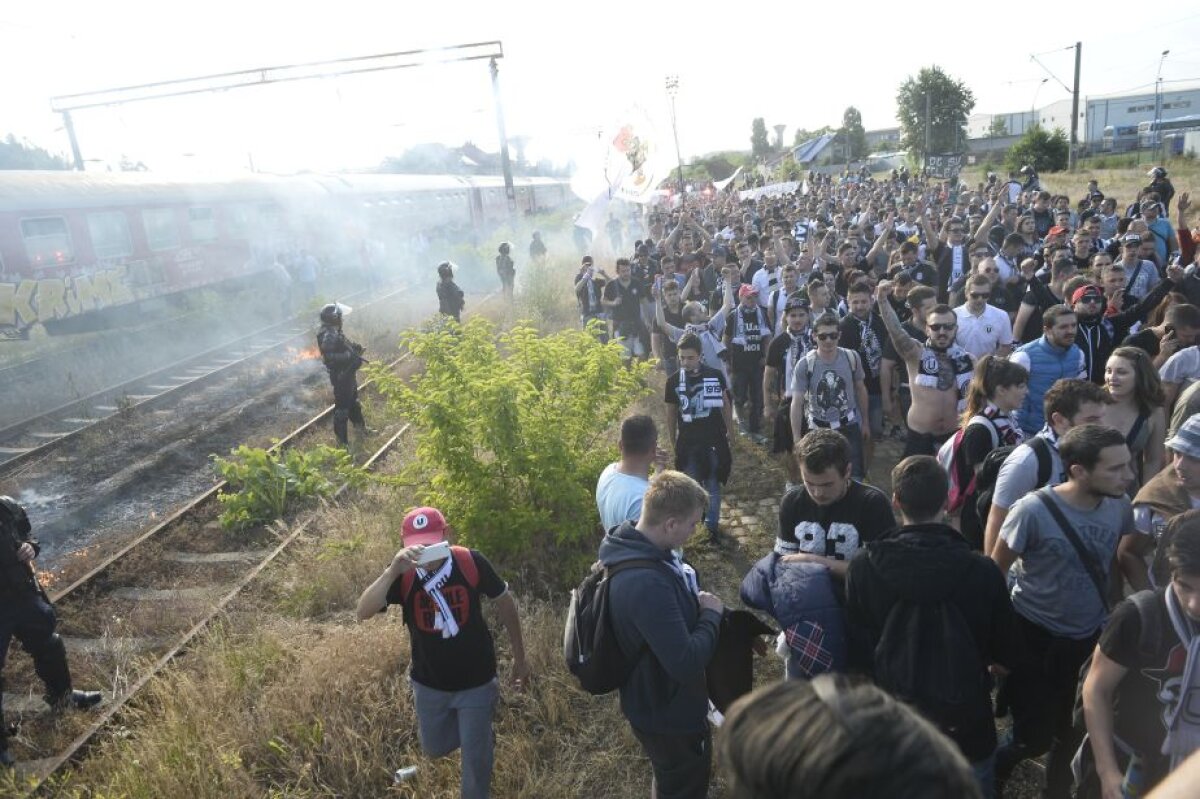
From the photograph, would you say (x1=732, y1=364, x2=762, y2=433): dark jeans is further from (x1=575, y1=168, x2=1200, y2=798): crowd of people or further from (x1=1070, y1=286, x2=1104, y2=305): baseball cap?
(x1=1070, y1=286, x2=1104, y2=305): baseball cap

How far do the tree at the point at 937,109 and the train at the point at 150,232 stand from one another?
44554mm

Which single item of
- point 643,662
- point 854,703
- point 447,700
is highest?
point 854,703

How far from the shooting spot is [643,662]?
2.76 m

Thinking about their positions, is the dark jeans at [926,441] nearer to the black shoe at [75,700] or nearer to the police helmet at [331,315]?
the black shoe at [75,700]

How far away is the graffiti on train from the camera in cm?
1366

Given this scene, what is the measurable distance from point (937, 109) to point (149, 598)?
6315cm

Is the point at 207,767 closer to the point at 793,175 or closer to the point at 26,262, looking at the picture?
the point at 26,262

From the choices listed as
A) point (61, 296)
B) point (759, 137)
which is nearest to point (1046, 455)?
point (61, 296)

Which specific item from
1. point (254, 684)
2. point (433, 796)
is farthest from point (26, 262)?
point (433, 796)

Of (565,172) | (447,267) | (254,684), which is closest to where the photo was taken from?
(254,684)

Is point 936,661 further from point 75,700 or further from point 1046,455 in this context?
point 75,700

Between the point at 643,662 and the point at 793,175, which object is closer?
the point at 643,662

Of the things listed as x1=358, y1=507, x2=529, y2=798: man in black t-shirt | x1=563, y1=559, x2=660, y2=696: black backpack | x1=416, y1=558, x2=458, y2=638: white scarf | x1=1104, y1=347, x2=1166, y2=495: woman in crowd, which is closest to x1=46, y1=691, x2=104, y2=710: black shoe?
x1=358, y1=507, x2=529, y2=798: man in black t-shirt

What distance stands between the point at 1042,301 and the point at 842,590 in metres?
4.92
